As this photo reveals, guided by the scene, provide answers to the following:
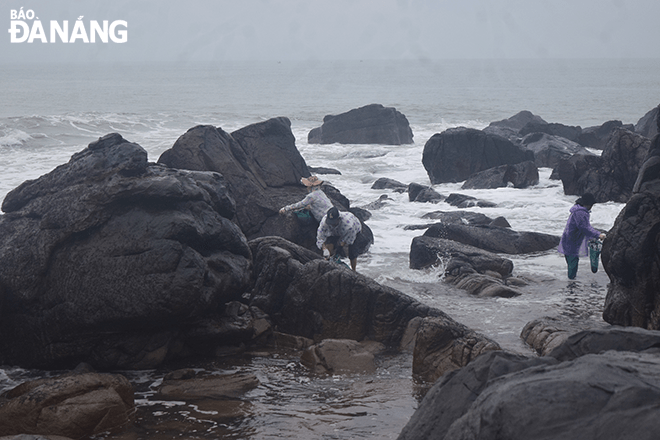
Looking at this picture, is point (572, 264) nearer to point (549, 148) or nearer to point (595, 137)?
point (549, 148)

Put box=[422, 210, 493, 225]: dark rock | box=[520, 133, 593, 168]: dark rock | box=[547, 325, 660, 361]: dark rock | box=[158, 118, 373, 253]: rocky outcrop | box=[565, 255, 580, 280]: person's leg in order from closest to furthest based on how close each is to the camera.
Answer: box=[547, 325, 660, 361]: dark rock → box=[565, 255, 580, 280]: person's leg → box=[158, 118, 373, 253]: rocky outcrop → box=[422, 210, 493, 225]: dark rock → box=[520, 133, 593, 168]: dark rock

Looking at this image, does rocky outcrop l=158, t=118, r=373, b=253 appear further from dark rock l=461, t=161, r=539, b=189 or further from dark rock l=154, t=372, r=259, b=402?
dark rock l=461, t=161, r=539, b=189

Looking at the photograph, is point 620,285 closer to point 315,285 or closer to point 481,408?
point 315,285

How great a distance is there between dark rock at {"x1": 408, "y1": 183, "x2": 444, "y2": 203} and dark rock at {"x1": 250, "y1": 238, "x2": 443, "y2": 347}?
→ 36.9ft

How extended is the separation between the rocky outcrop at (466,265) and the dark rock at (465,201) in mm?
6309

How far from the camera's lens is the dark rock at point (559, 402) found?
2.66 meters

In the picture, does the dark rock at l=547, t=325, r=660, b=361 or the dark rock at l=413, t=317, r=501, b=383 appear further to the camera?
the dark rock at l=413, t=317, r=501, b=383

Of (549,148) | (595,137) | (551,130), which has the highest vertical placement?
(551,130)

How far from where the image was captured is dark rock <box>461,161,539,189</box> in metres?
21.2

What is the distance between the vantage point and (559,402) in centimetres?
282

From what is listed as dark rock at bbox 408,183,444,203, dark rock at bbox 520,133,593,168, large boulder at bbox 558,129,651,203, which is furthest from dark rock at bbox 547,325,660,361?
dark rock at bbox 520,133,593,168

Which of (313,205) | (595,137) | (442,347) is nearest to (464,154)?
(595,137)

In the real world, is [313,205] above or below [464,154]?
below

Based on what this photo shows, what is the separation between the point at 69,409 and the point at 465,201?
14.7 m
